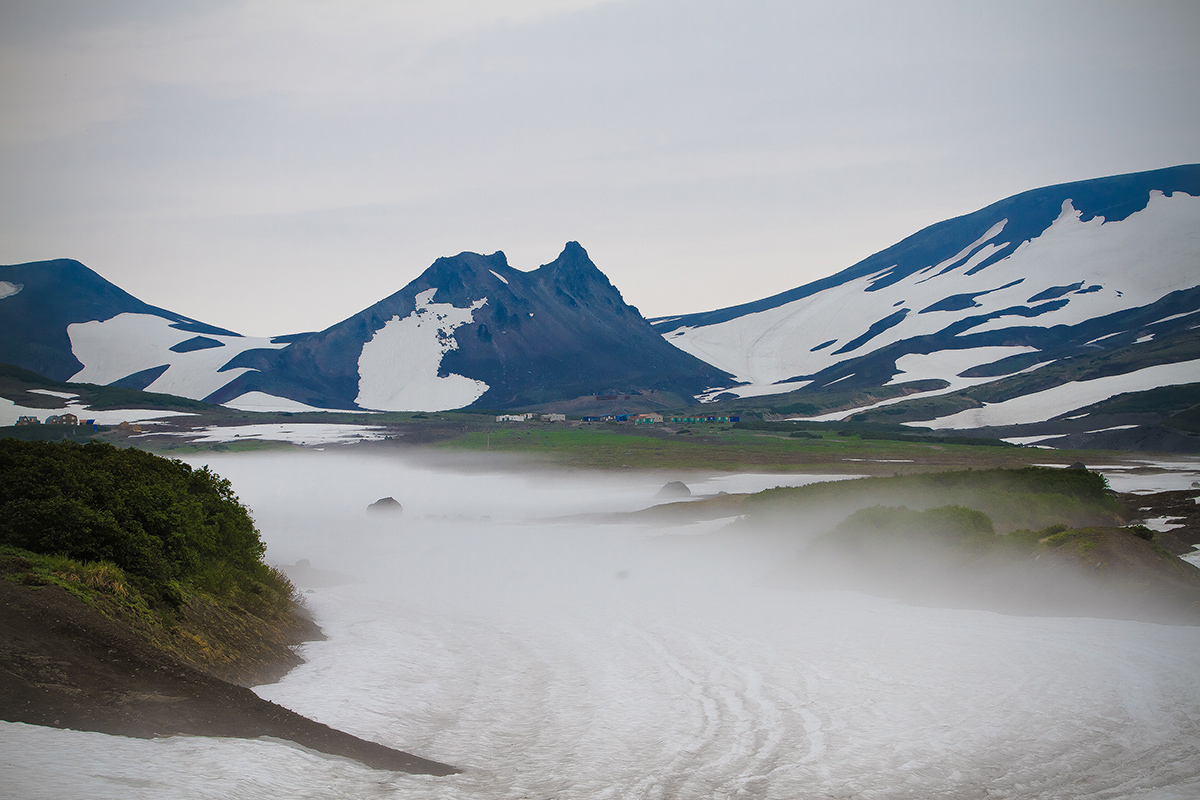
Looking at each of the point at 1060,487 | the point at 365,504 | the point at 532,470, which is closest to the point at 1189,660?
the point at 1060,487

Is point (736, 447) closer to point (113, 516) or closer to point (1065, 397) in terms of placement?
point (1065, 397)

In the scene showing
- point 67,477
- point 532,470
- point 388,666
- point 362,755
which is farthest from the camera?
point 532,470

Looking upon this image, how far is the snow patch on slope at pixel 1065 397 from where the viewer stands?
153 meters

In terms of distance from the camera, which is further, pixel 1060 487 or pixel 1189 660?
pixel 1060 487

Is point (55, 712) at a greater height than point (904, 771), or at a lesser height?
greater

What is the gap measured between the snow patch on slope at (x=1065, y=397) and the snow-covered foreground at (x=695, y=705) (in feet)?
469

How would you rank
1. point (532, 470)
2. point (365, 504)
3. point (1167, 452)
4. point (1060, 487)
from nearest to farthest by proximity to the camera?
point (1060, 487), point (365, 504), point (532, 470), point (1167, 452)

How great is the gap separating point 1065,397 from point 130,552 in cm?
17326

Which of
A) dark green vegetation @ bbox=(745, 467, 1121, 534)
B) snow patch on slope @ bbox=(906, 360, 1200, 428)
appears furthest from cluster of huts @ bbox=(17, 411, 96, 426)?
snow patch on slope @ bbox=(906, 360, 1200, 428)

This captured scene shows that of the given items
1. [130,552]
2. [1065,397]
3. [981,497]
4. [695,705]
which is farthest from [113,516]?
[1065,397]

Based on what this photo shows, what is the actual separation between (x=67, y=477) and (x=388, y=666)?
21.0 ft

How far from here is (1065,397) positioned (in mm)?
162250

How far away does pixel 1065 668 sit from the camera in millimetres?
17359

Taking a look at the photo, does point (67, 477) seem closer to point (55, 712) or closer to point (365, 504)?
point (55, 712)
